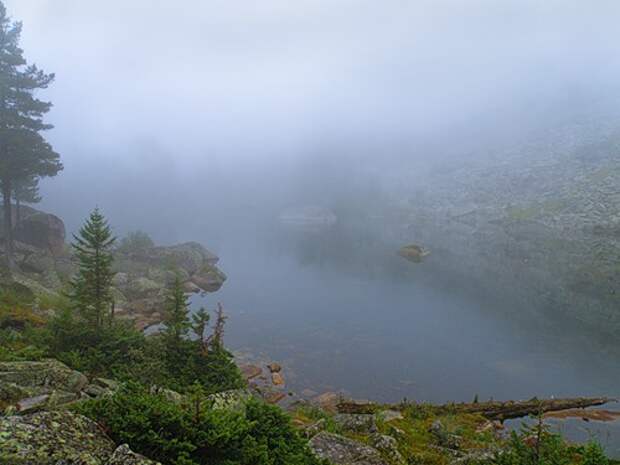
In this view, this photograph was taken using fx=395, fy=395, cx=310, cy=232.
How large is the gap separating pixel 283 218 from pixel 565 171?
115 m

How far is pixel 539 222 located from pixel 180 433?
452 feet

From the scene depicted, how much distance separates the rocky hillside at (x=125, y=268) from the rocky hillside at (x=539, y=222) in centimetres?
4780

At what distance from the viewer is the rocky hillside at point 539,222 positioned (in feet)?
204

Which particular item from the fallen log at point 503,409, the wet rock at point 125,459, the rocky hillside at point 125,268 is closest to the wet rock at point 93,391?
the wet rock at point 125,459

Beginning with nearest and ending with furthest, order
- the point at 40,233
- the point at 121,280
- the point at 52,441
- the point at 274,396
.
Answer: the point at 52,441, the point at 274,396, the point at 121,280, the point at 40,233

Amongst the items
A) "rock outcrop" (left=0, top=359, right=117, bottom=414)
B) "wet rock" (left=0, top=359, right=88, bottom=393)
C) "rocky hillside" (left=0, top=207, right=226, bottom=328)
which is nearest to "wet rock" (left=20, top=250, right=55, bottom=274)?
"rocky hillside" (left=0, top=207, right=226, bottom=328)

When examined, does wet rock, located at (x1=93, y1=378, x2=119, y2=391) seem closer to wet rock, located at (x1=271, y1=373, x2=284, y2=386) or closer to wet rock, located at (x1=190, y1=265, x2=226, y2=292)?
wet rock, located at (x1=271, y1=373, x2=284, y2=386)

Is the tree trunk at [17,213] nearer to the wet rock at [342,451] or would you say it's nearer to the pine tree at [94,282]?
the pine tree at [94,282]

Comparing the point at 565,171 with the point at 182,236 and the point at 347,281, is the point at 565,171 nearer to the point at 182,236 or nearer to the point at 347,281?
the point at 347,281

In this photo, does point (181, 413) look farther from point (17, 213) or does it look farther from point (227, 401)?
point (17, 213)

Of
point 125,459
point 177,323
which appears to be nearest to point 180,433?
point 125,459

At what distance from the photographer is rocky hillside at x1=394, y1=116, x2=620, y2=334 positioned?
204 feet

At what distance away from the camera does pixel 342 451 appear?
12164mm

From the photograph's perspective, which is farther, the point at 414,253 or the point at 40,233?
the point at 414,253
